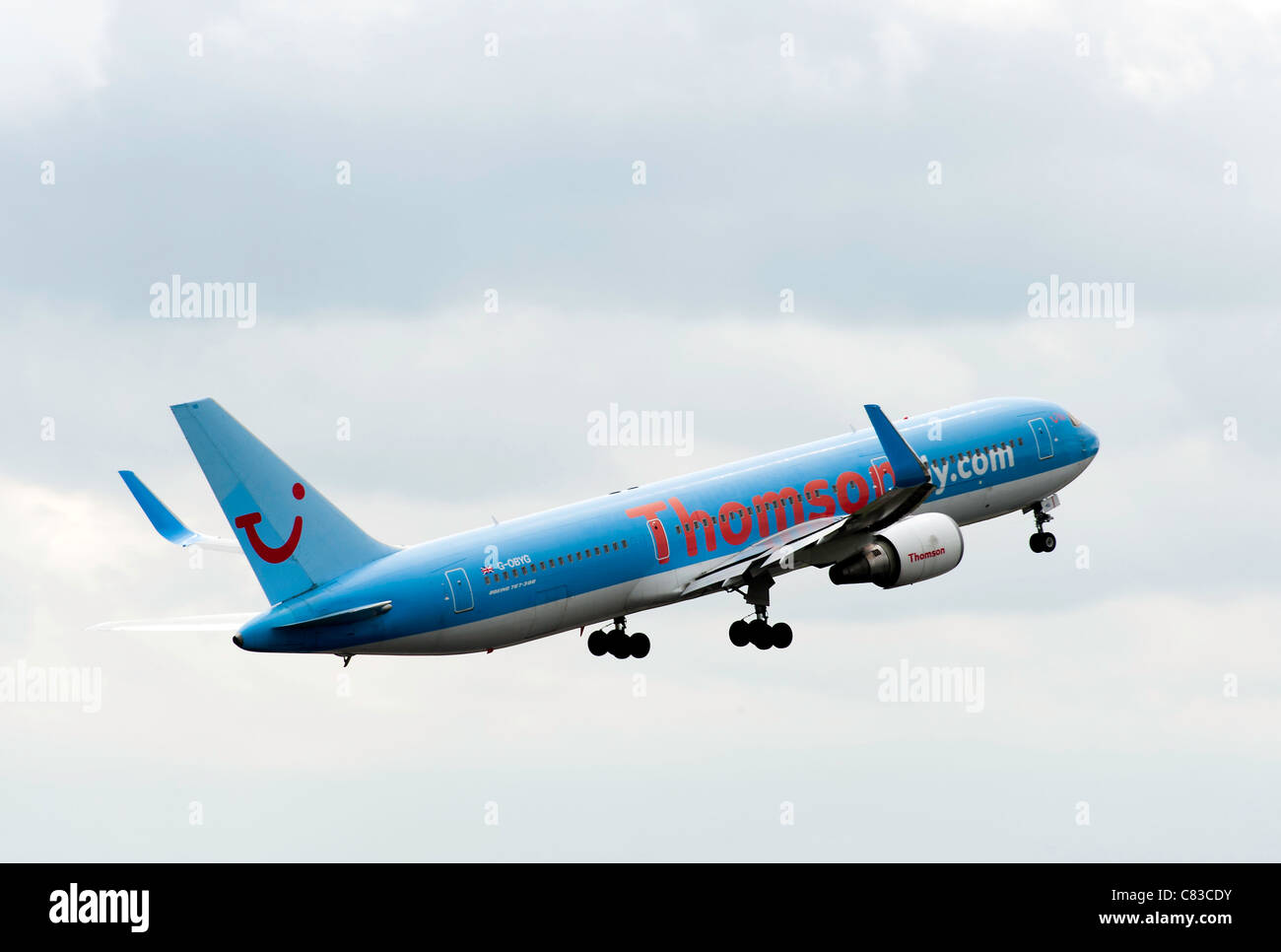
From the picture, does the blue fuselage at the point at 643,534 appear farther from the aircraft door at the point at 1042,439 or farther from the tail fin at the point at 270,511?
the tail fin at the point at 270,511

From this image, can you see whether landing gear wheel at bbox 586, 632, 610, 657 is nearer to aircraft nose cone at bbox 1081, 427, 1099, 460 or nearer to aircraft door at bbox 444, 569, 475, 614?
aircraft door at bbox 444, 569, 475, 614

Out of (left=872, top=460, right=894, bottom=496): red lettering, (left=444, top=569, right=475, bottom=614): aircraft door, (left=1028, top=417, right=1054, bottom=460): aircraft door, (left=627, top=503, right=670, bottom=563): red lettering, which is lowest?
(left=444, top=569, right=475, bottom=614): aircraft door

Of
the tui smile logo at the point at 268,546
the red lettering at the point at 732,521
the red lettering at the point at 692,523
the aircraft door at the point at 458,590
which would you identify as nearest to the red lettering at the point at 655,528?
the red lettering at the point at 692,523

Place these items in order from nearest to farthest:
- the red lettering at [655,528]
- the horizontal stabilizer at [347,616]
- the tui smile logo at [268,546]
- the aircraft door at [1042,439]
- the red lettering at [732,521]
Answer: the tui smile logo at [268,546] → the horizontal stabilizer at [347,616] → the red lettering at [655,528] → the red lettering at [732,521] → the aircraft door at [1042,439]

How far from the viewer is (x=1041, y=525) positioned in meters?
79.1

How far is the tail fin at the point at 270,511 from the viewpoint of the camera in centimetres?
5747

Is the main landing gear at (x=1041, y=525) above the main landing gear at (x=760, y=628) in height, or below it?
above

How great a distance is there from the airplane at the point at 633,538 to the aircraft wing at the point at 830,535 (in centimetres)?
7

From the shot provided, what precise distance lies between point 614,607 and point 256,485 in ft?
43.0

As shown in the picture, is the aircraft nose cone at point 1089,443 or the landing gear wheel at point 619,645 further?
the aircraft nose cone at point 1089,443

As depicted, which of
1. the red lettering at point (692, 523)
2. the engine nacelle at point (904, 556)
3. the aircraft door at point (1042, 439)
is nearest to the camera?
the red lettering at point (692, 523)

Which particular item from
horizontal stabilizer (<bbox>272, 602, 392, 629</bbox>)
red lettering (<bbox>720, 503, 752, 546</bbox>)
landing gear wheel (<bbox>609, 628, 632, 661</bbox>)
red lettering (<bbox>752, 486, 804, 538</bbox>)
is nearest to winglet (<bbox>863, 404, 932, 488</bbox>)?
red lettering (<bbox>752, 486, 804, 538</bbox>)

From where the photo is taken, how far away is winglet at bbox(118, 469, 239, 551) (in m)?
70.9

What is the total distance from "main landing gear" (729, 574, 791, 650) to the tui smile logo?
53.2 feet
